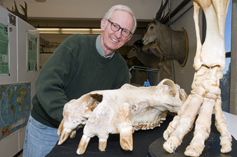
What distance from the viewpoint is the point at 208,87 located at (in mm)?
753

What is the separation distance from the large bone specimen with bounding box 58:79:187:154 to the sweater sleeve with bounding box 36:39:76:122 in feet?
0.57

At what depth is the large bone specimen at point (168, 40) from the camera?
2.67 m

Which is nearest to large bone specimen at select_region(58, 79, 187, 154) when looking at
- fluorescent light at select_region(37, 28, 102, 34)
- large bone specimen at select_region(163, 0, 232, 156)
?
large bone specimen at select_region(163, 0, 232, 156)

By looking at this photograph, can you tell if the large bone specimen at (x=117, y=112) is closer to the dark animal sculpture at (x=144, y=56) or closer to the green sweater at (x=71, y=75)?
the green sweater at (x=71, y=75)

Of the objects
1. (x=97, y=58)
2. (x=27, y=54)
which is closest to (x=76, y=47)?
(x=97, y=58)

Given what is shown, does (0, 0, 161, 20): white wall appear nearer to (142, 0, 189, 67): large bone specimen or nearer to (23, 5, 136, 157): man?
(142, 0, 189, 67): large bone specimen

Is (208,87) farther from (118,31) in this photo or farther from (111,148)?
(118,31)

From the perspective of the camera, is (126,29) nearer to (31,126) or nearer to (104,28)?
(104,28)

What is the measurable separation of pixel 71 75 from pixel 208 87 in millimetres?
814

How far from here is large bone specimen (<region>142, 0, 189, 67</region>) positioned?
2.67 metres

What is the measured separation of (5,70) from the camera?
88.9 inches

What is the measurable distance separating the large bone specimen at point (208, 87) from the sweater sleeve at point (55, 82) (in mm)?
539

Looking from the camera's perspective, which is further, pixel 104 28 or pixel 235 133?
pixel 104 28

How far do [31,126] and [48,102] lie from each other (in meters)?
0.50
